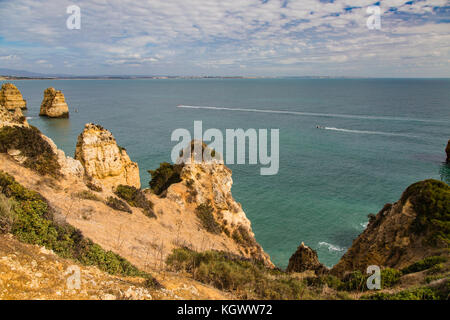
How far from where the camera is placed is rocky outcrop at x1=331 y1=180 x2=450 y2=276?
16.0 meters

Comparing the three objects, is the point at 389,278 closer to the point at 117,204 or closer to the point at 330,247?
the point at 117,204

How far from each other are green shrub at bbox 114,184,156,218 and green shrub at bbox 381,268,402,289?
531 inches

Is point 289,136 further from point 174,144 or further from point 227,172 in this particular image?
point 227,172

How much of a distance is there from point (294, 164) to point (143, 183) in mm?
26448

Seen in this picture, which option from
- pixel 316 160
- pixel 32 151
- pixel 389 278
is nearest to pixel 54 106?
pixel 316 160

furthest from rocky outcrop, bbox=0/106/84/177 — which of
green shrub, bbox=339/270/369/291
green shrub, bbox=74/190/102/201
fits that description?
green shrub, bbox=339/270/369/291

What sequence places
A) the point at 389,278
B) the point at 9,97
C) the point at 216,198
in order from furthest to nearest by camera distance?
the point at 9,97, the point at 216,198, the point at 389,278

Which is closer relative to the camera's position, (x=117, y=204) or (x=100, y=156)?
(x=117, y=204)

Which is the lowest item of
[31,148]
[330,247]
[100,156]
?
[330,247]

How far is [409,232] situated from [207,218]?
1371 cm

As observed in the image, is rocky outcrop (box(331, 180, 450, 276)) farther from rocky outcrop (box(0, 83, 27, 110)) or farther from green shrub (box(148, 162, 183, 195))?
rocky outcrop (box(0, 83, 27, 110))

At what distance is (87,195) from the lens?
640 inches

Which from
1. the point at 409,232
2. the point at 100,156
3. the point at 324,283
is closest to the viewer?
the point at 324,283

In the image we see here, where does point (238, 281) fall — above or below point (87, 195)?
below
